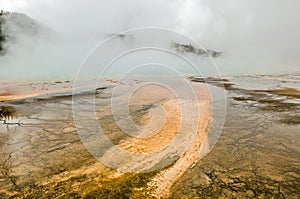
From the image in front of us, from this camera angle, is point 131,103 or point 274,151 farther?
point 131,103

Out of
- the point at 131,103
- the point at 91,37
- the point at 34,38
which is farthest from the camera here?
the point at 91,37

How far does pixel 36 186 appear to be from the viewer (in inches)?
185

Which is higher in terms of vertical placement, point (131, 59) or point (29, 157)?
point (131, 59)

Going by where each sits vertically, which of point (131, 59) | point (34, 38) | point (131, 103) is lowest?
point (131, 103)

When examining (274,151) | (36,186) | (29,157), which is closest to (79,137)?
A: (29,157)

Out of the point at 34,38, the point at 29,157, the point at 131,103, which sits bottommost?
the point at 29,157

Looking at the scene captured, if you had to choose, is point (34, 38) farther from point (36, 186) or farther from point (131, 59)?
point (36, 186)

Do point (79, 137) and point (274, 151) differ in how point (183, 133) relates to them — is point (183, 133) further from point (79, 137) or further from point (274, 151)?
point (79, 137)

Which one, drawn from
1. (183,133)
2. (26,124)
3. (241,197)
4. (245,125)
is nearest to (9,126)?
(26,124)

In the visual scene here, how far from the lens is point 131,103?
1391 cm

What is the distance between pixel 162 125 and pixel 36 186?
514 cm

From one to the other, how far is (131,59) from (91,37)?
93.1 feet

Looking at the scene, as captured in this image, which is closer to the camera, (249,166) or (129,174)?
(129,174)

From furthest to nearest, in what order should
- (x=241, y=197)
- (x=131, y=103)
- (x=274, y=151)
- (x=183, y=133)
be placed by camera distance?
(x=131, y=103), (x=183, y=133), (x=274, y=151), (x=241, y=197)
